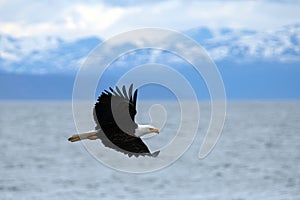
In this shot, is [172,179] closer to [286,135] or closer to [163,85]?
[163,85]

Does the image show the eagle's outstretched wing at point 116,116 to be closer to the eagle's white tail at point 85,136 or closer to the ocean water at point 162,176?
the eagle's white tail at point 85,136

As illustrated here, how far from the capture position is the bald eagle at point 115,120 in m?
12.1

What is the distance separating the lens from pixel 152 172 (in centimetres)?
4462

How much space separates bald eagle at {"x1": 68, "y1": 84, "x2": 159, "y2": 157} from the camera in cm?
1209

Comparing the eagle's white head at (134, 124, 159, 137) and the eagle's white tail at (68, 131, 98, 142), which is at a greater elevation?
the eagle's white head at (134, 124, 159, 137)

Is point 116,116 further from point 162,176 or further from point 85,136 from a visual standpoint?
point 162,176

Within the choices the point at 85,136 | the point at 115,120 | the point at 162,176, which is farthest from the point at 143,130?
the point at 162,176

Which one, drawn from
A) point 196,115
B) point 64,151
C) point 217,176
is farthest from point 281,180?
point 196,115

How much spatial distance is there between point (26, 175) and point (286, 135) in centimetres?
3943

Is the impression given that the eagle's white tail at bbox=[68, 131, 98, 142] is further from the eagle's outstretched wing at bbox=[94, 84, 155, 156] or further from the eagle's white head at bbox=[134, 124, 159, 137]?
the eagle's white head at bbox=[134, 124, 159, 137]

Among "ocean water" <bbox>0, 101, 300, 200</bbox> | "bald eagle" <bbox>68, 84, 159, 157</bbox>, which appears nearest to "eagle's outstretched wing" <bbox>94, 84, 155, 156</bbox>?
"bald eagle" <bbox>68, 84, 159, 157</bbox>

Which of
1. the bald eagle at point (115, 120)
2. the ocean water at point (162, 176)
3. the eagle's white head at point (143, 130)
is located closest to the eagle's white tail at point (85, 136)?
the bald eagle at point (115, 120)

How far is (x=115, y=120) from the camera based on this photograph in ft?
40.6

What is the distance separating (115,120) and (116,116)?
9 cm
